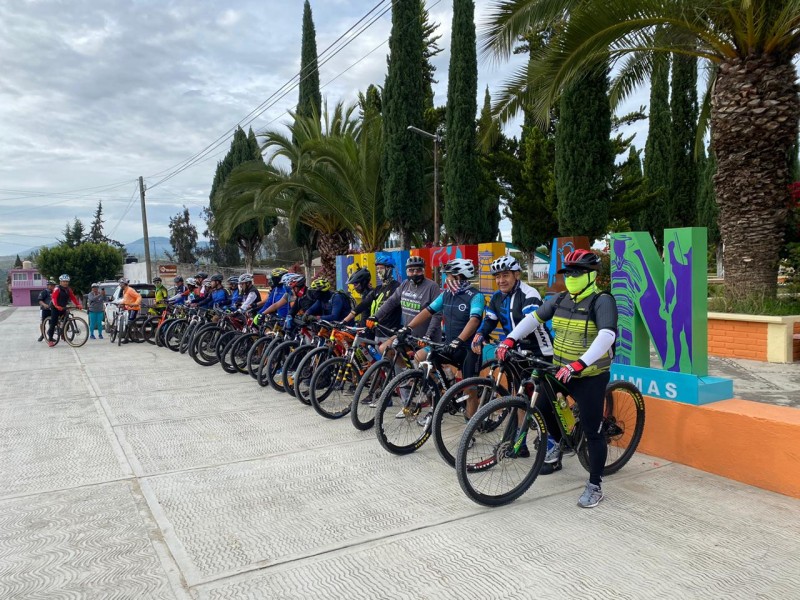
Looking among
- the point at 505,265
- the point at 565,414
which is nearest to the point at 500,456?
the point at 565,414

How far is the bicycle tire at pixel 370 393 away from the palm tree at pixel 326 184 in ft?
36.6

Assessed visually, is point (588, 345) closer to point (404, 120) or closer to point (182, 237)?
point (404, 120)

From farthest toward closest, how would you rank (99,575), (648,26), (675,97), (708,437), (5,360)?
(675,97) < (5,360) < (648,26) < (708,437) < (99,575)

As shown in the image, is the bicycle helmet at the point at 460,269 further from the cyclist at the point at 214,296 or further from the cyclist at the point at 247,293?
the cyclist at the point at 214,296

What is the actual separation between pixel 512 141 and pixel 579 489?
833 inches

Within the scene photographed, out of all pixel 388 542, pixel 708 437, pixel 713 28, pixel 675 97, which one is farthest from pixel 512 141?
pixel 388 542

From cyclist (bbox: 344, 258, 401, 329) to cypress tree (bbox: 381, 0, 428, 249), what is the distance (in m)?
10.1

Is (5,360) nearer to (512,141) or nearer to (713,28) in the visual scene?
(713,28)

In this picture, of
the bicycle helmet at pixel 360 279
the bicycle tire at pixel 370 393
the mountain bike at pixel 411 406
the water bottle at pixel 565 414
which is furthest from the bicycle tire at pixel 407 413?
the bicycle helmet at pixel 360 279

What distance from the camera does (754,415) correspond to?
453 cm

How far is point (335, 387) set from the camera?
6785 millimetres

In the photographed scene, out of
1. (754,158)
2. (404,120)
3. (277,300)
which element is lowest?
(277,300)

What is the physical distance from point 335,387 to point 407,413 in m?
1.58

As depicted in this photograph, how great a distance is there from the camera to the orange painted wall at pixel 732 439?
14.1 feet
